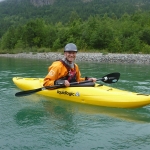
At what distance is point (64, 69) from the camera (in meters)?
6.61

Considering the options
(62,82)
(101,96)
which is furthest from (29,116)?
(101,96)

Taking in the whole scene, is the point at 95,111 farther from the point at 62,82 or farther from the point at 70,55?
the point at 70,55

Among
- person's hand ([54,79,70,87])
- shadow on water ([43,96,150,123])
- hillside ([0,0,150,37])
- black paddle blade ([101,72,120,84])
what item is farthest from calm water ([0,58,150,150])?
hillside ([0,0,150,37])

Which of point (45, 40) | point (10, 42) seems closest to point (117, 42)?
point (45, 40)

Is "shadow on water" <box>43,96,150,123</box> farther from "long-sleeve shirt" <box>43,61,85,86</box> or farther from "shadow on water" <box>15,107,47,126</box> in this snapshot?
"long-sleeve shirt" <box>43,61,85,86</box>

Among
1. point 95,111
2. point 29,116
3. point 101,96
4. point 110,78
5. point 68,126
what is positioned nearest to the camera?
point 68,126

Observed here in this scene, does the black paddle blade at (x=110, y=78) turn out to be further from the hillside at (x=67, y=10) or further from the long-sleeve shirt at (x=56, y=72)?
the hillside at (x=67, y=10)

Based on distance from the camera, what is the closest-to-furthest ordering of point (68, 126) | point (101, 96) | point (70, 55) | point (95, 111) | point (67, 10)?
point (68, 126) → point (95, 111) → point (101, 96) → point (70, 55) → point (67, 10)

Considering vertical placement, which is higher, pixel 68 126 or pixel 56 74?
pixel 56 74

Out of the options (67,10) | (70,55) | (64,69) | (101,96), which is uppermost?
(67,10)

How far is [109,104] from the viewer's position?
242 inches

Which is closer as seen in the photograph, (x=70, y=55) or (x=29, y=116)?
(x=29, y=116)

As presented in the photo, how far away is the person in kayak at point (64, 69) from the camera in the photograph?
6.44 meters

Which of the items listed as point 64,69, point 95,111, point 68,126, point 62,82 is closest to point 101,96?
point 95,111
